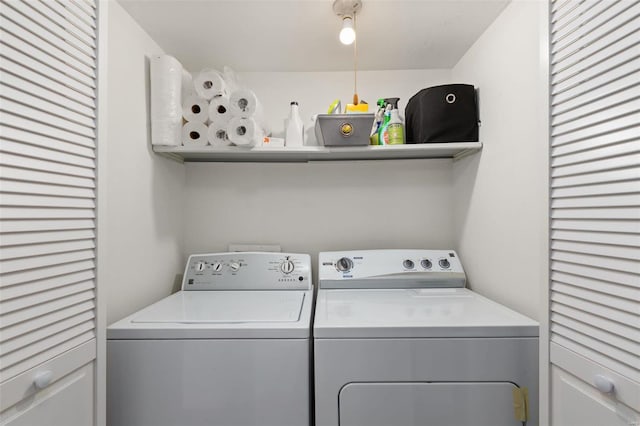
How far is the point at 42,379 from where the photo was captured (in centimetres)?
78

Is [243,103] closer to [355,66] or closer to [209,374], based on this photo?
[355,66]

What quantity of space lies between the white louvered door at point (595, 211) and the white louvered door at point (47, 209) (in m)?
1.44

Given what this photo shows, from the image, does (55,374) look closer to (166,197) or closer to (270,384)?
(270,384)

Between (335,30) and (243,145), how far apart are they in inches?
29.3

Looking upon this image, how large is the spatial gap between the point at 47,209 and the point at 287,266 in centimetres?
113

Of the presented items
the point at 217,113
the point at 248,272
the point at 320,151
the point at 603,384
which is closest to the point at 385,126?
the point at 320,151

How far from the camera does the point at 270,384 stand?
108 cm

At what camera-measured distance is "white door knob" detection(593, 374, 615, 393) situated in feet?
2.47

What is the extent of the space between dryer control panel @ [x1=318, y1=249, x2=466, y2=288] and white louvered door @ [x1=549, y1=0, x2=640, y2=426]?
2.60 ft

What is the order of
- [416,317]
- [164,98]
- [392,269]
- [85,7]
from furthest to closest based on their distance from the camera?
[392,269], [164,98], [416,317], [85,7]

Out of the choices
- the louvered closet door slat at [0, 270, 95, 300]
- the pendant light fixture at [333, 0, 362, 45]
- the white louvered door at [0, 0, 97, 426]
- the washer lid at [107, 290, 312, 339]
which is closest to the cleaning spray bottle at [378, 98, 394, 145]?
the pendant light fixture at [333, 0, 362, 45]

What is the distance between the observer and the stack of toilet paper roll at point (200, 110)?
1516 mm

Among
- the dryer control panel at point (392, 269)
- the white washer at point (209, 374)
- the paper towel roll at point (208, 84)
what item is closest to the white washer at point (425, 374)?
the white washer at point (209, 374)

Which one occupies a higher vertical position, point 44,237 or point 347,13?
point 347,13
